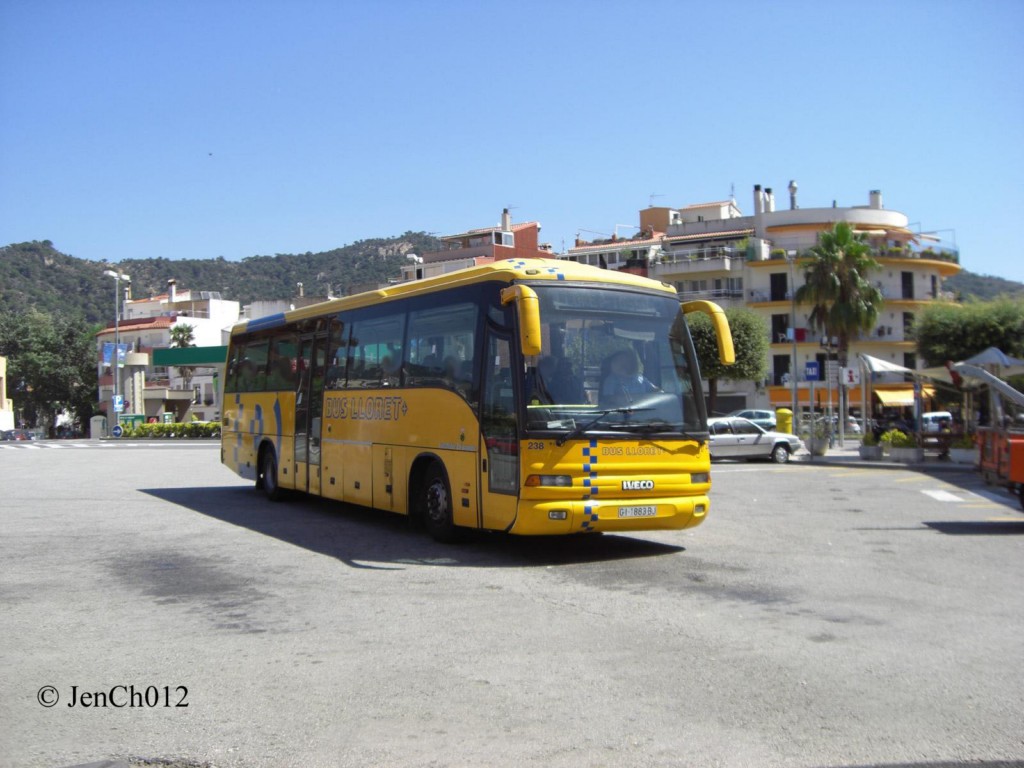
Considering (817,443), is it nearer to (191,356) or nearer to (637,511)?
(637,511)

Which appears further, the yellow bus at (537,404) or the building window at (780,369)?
the building window at (780,369)

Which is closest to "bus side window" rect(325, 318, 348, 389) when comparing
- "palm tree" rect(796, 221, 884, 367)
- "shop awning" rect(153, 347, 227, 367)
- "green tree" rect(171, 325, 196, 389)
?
"palm tree" rect(796, 221, 884, 367)

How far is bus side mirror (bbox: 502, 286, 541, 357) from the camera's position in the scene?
9844 mm

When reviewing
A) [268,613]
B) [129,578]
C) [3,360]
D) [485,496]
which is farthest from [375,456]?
[3,360]

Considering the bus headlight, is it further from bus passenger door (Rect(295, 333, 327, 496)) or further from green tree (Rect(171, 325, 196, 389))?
green tree (Rect(171, 325, 196, 389))

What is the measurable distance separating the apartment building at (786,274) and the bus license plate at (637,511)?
5651 centimetres

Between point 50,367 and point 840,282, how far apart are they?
2941 inches

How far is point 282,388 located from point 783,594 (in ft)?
34.5

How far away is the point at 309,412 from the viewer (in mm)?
16156

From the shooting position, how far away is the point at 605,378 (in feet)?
35.8

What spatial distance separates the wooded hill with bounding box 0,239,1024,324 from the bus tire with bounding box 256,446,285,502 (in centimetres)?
11800

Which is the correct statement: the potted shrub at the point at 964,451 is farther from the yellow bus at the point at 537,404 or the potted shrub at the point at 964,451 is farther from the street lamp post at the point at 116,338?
the street lamp post at the point at 116,338

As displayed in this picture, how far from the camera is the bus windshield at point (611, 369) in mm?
10641

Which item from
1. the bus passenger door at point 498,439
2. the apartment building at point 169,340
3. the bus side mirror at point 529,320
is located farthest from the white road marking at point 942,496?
the apartment building at point 169,340
